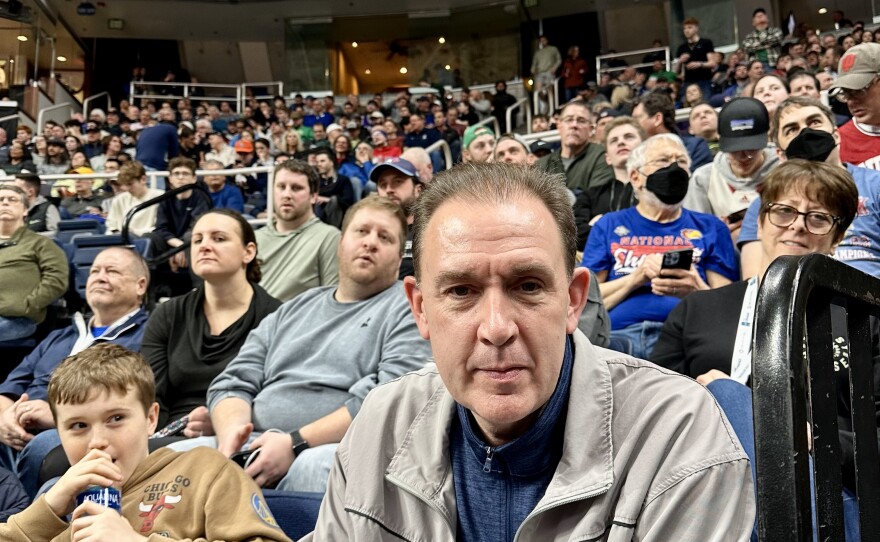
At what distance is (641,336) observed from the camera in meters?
3.11

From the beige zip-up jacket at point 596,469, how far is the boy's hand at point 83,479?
2.16 ft

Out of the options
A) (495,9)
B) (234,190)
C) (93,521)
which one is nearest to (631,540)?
(93,521)

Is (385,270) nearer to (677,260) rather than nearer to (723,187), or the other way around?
(677,260)

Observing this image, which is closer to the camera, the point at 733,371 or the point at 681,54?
the point at 733,371

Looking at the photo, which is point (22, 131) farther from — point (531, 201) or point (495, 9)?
point (531, 201)

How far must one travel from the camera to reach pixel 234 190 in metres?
7.25

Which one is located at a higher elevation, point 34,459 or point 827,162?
point 827,162

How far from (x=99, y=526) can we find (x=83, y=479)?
0.47 feet

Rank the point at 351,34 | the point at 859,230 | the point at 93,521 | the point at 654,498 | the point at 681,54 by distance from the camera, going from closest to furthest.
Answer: the point at 654,498 → the point at 93,521 → the point at 859,230 → the point at 681,54 → the point at 351,34

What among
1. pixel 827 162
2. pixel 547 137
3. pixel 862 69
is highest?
pixel 547 137

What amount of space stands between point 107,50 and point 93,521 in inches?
799

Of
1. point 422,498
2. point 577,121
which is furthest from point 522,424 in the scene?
point 577,121

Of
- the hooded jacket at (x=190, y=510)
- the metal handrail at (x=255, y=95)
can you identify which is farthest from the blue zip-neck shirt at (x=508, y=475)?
the metal handrail at (x=255, y=95)

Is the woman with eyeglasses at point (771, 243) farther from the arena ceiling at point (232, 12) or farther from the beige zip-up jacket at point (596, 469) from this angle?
the arena ceiling at point (232, 12)
